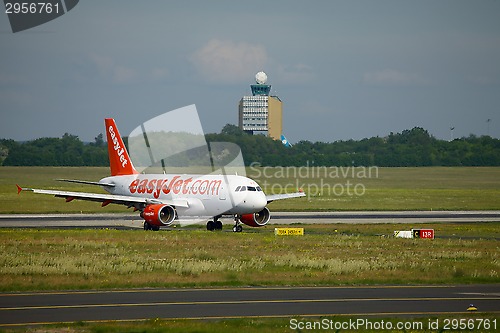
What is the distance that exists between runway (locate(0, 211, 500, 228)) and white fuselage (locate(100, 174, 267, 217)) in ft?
10.1

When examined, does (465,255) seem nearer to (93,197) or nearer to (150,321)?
Answer: (150,321)

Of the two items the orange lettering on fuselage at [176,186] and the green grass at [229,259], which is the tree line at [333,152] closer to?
the orange lettering on fuselage at [176,186]

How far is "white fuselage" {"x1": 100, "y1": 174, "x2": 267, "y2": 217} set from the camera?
57.3 meters

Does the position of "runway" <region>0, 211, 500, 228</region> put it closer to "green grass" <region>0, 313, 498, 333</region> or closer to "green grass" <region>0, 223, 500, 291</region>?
"green grass" <region>0, 223, 500, 291</region>

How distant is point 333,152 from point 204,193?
121 meters

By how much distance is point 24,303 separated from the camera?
2920 cm

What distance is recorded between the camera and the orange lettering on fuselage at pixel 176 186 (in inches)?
2339

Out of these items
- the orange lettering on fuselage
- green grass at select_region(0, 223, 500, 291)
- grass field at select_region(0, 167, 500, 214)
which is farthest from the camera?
grass field at select_region(0, 167, 500, 214)

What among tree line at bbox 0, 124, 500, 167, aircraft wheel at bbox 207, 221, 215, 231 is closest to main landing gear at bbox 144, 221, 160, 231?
aircraft wheel at bbox 207, 221, 215, 231

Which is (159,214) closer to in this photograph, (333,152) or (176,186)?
(176,186)

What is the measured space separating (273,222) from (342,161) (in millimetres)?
103471

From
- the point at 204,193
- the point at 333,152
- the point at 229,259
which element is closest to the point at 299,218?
the point at 204,193

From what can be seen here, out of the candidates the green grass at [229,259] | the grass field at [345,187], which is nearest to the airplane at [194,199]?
the green grass at [229,259]

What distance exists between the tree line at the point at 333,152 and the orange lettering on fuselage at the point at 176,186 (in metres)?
83.5
